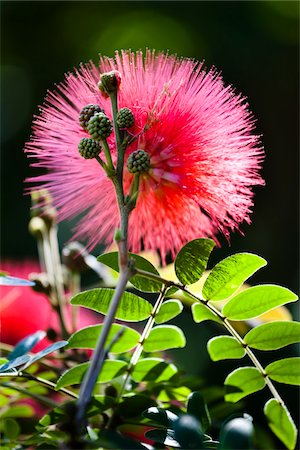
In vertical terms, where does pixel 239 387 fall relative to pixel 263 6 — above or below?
below

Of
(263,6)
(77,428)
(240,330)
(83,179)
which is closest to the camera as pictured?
(77,428)

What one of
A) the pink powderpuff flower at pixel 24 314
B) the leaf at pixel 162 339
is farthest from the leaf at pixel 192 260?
the pink powderpuff flower at pixel 24 314

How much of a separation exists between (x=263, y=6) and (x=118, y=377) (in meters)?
3.99

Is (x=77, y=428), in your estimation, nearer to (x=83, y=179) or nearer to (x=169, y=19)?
(x=83, y=179)

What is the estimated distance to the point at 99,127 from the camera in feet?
3.34

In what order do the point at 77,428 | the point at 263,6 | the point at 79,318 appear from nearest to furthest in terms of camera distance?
the point at 77,428, the point at 79,318, the point at 263,6

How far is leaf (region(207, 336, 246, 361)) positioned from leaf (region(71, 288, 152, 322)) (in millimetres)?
110

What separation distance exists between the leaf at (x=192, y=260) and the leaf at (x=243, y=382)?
0.53 ft

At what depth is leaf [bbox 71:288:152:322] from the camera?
3.41 ft

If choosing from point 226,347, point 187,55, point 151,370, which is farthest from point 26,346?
point 187,55

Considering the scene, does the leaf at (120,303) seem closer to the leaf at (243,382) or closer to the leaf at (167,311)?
the leaf at (167,311)

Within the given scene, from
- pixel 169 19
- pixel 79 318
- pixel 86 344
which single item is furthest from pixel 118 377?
pixel 169 19

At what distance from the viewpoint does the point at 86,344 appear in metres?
1.09

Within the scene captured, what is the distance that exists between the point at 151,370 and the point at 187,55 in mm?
3605
